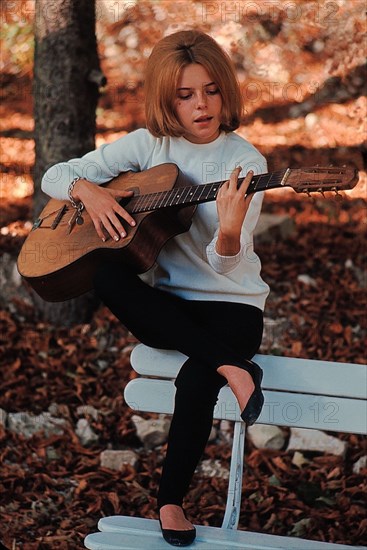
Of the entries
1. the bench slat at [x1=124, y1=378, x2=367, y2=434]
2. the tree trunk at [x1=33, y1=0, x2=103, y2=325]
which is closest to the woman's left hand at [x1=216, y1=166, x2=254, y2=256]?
Result: the bench slat at [x1=124, y1=378, x2=367, y2=434]

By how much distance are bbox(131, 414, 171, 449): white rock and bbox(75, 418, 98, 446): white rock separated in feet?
0.68

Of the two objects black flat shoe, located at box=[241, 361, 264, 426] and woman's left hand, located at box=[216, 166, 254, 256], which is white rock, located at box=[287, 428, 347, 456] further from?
woman's left hand, located at box=[216, 166, 254, 256]

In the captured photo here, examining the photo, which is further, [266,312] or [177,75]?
→ [266,312]

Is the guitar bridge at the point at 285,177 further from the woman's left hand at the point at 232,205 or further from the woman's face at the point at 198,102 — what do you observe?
the woman's face at the point at 198,102

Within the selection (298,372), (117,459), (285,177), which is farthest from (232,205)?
(117,459)

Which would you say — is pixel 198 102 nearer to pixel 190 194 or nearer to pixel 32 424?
pixel 190 194

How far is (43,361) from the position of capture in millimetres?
4941

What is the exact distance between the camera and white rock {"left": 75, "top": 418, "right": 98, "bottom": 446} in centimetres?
437

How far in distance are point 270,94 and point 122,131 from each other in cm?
132

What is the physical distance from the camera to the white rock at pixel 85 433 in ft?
14.3

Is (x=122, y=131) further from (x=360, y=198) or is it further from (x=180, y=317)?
(x=180, y=317)

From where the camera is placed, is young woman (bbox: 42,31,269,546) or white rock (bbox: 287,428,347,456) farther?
white rock (bbox: 287,428,347,456)

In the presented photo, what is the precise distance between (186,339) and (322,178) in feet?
2.23

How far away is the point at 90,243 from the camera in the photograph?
3.24 meters
